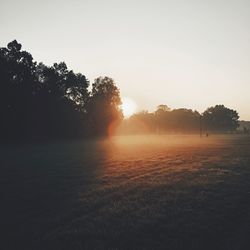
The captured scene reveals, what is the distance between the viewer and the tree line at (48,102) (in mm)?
72438

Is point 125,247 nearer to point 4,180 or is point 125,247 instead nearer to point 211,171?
point 4,180

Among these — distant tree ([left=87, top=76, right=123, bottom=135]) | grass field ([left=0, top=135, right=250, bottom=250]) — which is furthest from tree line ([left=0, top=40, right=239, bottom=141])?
grass field ([left=0, top=135, right=250, bottom=250])

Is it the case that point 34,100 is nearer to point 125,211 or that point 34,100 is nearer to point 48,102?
point 48,102

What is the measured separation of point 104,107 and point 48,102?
28.3 meters

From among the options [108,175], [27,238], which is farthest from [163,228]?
[108,175]

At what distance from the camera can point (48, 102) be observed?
82.8m

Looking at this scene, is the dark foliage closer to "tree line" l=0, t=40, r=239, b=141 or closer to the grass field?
"tree line" l=0, t=40, r=239, b=141

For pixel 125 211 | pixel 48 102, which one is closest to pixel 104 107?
pixel 48 102

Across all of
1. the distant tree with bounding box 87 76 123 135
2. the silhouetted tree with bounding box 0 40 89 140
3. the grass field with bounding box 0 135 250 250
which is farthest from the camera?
the distant tree with bounding box 87 76 123 135

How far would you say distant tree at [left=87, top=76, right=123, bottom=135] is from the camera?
343 feet

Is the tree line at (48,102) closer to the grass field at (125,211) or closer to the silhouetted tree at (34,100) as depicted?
the silhouetted tree at (34,100)

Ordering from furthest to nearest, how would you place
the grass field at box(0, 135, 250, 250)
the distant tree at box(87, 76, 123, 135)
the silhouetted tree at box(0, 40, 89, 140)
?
the distant tree at box(87, 76, 123, 135)
the silhouetted tree at box(0, 40, 89, 140)
the grass field at box(0, 135, 250, 250)

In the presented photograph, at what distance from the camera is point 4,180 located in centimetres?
2097

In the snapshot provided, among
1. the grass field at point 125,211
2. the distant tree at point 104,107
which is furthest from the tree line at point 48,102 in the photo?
the grass field at point 125,211
